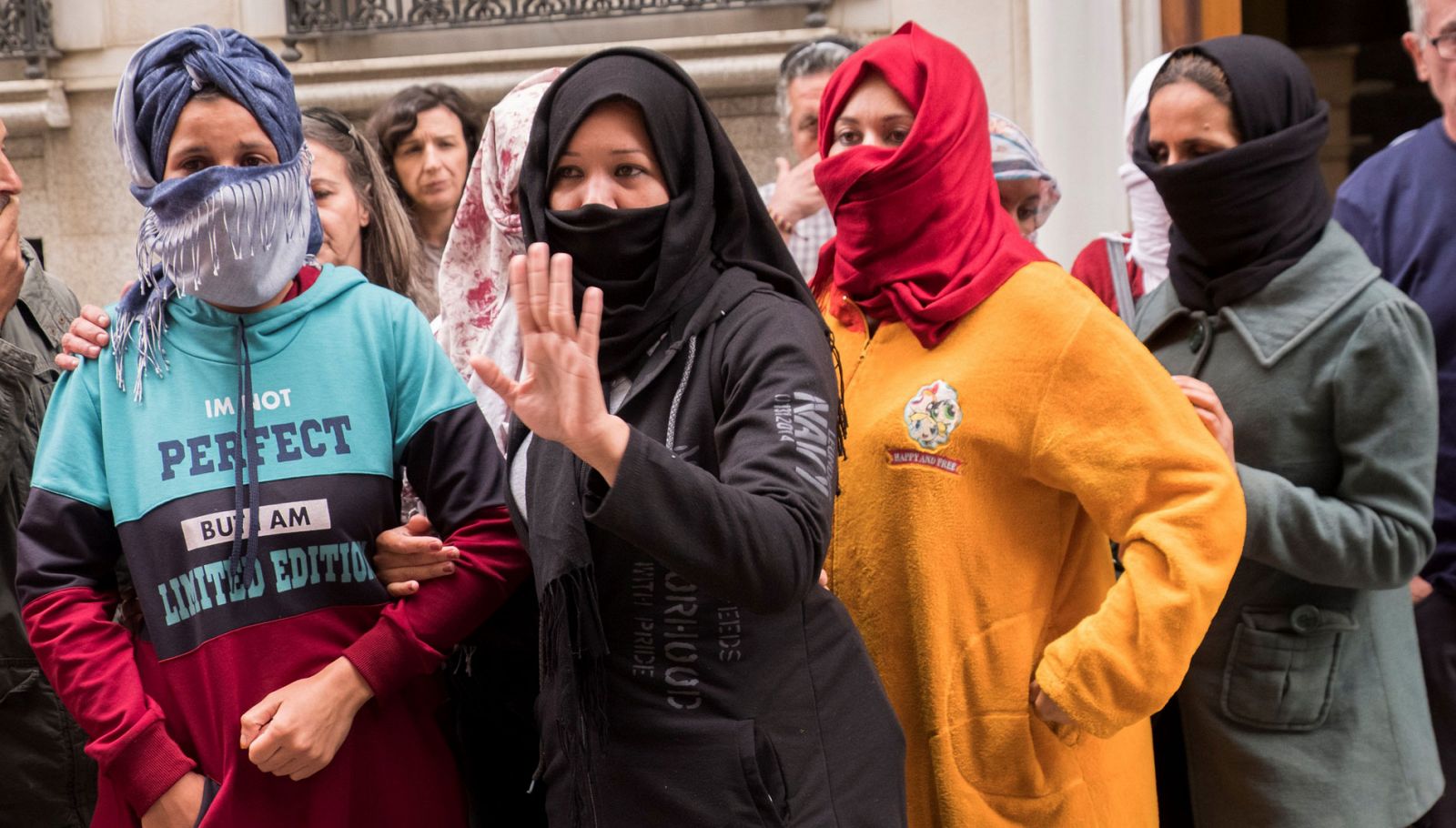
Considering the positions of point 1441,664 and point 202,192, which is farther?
point 1441,664

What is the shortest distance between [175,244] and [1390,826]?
2169 mm

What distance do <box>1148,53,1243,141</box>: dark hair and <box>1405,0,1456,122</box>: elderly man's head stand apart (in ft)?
2.19

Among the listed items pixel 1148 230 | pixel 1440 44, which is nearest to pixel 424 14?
pixel 1148 230

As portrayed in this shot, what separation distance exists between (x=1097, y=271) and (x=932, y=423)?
1.43 m

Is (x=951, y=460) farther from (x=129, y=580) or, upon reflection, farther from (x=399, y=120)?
(x=399, y=120)

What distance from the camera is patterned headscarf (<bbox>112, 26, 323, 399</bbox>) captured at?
2.16 metres

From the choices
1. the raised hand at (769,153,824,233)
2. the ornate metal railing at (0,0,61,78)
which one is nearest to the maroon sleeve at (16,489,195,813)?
the raised hand at (769,153,824,233)

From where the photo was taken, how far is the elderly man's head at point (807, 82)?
4445mm

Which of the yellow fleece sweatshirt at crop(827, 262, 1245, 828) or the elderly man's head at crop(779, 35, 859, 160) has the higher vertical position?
the elderly man's head at crop(779, 35, 859, 160)

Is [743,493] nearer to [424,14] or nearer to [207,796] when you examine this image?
[207,796]

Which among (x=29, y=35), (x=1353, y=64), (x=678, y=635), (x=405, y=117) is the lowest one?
(x=678, y=635)

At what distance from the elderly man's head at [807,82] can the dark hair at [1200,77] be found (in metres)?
1.82

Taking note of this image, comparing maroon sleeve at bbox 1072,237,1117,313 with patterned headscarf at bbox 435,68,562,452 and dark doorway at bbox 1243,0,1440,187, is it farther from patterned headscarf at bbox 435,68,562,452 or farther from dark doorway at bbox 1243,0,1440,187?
dark doorway at bbox 1243,0,1440,187

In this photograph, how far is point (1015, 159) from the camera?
3574 millimetres
